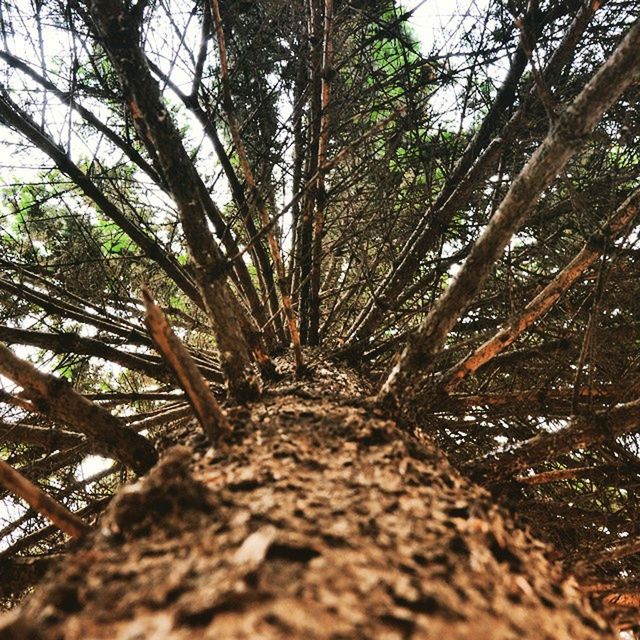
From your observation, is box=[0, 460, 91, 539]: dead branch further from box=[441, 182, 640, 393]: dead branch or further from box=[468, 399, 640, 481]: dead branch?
box=[441, 182, 640, 393]: dead branch

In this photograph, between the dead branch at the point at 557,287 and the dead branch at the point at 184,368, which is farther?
the dead branch at the point at 557,287

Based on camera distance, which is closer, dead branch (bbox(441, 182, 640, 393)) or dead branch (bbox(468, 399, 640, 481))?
dead branch (bbox(468, 399, 640, 481))

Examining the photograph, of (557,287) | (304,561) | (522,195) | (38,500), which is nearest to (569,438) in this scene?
(557,287)

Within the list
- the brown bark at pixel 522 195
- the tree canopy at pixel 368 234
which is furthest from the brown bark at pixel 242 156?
the brown bark at pixel 522 195

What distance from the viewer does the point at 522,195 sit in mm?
1615

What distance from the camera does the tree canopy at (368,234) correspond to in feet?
5.69

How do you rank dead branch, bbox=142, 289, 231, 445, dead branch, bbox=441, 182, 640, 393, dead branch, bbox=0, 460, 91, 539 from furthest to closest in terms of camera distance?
1. dead branch, bbox=441, 182, 640, 393
2. dead branch, bbox=142, 289, 231, 445
3. dead branch, bbox=0, 460, 91, 539

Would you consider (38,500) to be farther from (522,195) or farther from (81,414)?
(522,195)

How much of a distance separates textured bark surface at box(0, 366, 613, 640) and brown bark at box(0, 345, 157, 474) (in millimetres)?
494

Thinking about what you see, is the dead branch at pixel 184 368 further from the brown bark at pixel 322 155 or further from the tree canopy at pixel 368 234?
the brown bark at pixel 322 155

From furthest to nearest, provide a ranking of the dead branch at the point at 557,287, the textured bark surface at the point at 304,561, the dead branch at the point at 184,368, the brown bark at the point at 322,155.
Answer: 1. the brown bark at the point at 322,155
2. the dead branch at the point at 557,287
3. the dead branch at the point at 184,368
4. the textured bark surface at the point at 304,561

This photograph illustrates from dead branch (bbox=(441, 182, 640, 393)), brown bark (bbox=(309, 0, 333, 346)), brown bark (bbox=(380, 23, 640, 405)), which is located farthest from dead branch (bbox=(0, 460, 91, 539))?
dead branch (bbox=(441, 182, 640, 393))

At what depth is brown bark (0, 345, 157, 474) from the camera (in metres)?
1.72

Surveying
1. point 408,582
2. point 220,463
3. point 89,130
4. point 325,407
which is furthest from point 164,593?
point 89,130
